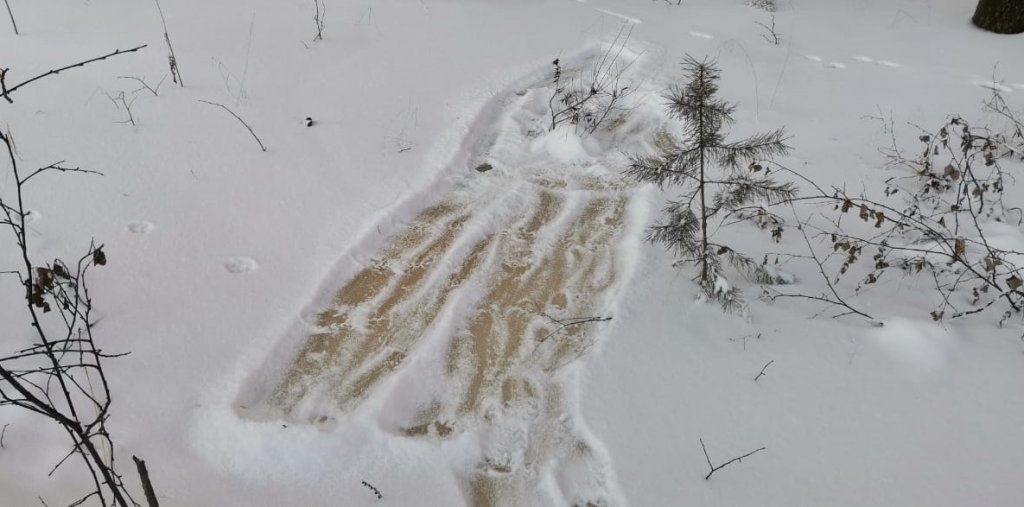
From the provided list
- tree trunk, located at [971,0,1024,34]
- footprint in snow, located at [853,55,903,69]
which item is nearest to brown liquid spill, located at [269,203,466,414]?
footprint in snow, located at [853,55,903,69]

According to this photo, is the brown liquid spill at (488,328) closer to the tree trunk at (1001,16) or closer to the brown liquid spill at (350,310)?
the brown liquid spill at (350,310)

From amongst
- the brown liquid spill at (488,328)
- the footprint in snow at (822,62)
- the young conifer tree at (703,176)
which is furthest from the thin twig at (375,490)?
the footprint in snow at (822,62)

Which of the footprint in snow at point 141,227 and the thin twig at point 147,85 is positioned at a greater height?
the thin twig at point 147,85

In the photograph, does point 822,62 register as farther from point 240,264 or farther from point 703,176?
point 240,264

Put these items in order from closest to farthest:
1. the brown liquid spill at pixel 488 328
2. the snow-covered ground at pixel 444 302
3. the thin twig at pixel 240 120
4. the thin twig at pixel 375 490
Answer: the thin twig at pixel 375 490
the snow-covered ground at pixel 444 302
the brown liquid spill at pixel 488 328
the thin twig at pixel 240 120

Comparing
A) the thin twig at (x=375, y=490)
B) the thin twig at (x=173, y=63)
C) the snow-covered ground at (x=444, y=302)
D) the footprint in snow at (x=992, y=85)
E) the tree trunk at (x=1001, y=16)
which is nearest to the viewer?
the thin twig at (x=375, y=490)

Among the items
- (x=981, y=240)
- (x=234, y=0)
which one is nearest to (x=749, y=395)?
(x=981, y=240)

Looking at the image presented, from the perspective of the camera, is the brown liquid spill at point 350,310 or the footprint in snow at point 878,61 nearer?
the brown liquid spill at point 350,310

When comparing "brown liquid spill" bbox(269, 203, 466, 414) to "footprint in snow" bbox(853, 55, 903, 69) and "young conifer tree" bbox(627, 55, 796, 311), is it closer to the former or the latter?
"young conifer tree" bbox(627, 55, 796, 311)
